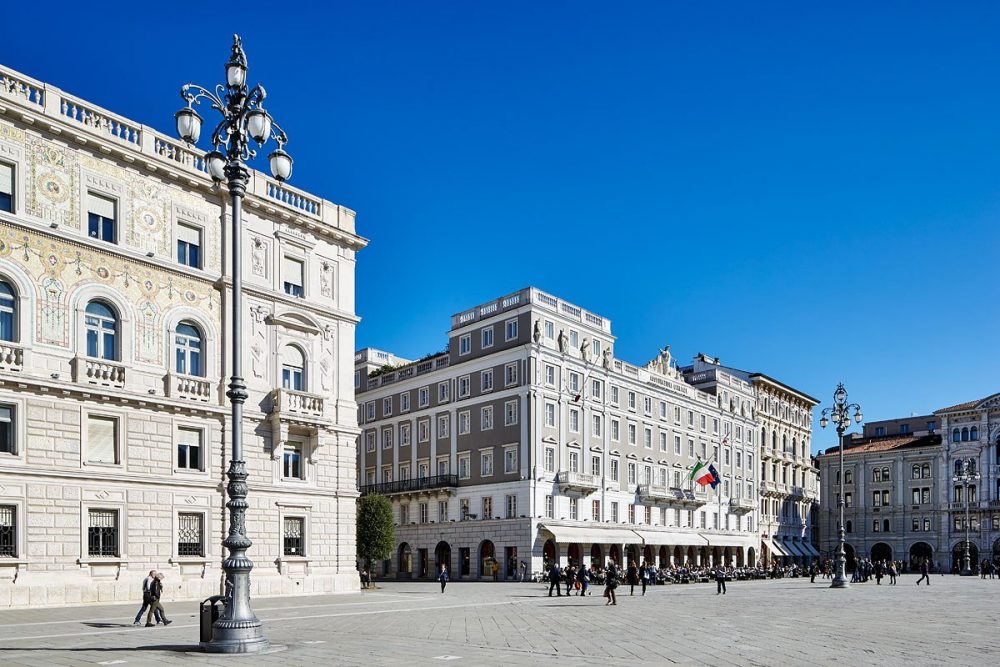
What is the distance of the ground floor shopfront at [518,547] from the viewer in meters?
59.8

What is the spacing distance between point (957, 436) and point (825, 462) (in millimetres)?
Result: 15621

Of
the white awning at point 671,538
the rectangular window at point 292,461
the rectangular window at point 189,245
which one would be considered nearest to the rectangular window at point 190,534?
the rectangular window at point 292,461

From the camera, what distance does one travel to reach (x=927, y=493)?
105m

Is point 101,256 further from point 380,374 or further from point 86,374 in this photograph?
point 380,374

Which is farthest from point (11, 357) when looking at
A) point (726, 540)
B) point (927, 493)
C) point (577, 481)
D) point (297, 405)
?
point (927, 493)

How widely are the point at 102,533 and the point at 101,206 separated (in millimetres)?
11039

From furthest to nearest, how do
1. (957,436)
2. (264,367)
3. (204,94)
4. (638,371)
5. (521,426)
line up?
(957,436), (638,371), (521,426), (264,367), (204,94)

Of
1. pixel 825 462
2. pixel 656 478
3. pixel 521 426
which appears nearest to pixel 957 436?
pixel 825 462

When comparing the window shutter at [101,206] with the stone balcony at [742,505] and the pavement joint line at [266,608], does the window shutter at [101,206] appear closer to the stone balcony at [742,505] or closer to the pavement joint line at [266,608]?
the pavement joint line at [266,608]

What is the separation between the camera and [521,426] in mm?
61094

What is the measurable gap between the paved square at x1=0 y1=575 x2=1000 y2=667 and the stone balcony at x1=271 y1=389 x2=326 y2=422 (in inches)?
282

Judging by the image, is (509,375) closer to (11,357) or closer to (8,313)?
(8,313)

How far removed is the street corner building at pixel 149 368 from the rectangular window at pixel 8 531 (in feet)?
0.22

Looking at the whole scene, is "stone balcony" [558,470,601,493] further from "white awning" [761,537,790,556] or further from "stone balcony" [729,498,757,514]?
→ "white awning" [761,537,790,556]
